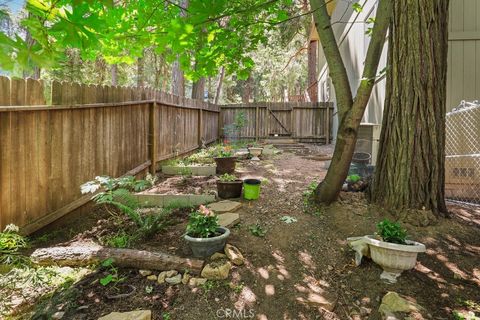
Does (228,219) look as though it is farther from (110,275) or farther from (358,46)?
(358,46)

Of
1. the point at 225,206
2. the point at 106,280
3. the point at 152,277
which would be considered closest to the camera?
the point at 106,280

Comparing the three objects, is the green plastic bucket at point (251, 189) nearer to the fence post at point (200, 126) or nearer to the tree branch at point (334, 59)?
the tree branch at point (334, 59)

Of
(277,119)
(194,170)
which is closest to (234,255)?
(194,170)

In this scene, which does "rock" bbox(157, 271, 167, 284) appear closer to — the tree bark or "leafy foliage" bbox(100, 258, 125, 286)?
"leafy foliage" bbox(100, 258, 125, 286)

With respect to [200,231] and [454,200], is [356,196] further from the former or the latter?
[200,231]

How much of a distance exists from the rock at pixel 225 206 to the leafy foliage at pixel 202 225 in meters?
0.83

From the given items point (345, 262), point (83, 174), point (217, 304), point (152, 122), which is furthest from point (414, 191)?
point (152, 122)

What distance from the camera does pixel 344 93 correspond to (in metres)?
3.80

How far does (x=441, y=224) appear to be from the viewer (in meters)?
3.33

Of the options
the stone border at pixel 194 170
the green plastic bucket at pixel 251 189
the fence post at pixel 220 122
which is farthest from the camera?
the fence post at pixel 220 122

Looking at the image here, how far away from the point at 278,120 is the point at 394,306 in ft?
37.4

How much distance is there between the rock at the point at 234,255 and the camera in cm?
283

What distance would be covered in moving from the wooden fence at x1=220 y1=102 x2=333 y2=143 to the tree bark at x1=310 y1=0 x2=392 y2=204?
9356 millimetres

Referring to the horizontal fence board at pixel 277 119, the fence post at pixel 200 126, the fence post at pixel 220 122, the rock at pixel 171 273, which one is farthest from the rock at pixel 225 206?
the horizontal fence board at pixel 277 119
